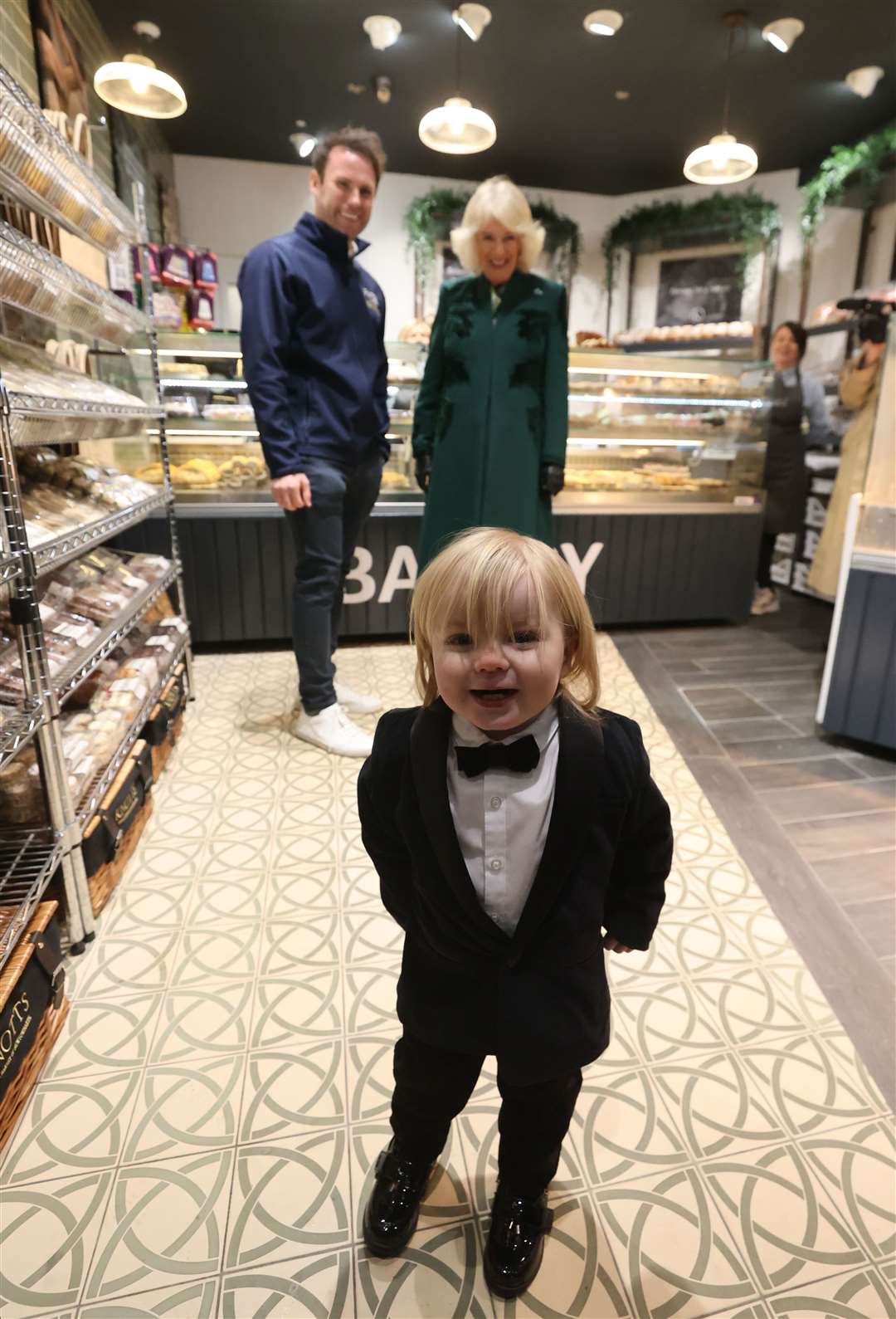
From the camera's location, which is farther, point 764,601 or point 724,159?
point 764,601

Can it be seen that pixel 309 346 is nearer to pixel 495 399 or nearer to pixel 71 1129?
pixel 495 399

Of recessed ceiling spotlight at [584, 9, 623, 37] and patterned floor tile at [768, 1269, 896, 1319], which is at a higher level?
recessed ceiling spotlight at [584, 9, 623, 37]

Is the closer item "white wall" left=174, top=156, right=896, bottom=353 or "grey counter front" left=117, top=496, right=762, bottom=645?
"grey counter front" left=117, top=496, right=762, bottom=645

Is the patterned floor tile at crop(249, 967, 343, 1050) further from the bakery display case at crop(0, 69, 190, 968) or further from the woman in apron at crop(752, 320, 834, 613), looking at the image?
the woman in apron at crop(752, 320, 834, 613)

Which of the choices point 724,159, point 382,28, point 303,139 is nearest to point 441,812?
point 382,28

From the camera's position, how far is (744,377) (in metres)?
4.04

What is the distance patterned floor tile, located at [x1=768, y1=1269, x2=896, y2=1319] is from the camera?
1007 mm

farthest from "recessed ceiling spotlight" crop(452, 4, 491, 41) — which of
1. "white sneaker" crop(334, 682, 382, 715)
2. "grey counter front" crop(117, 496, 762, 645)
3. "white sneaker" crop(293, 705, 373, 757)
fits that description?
"white sneaker" crop(293, 705, 373, 757)

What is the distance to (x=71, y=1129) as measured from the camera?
1239mm

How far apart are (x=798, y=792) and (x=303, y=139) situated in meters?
6.13

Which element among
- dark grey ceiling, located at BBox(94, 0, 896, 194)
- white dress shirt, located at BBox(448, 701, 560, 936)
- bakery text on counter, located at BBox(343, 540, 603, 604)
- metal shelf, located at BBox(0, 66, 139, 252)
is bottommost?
bakery text on counter, located at BBox(343, 540, 603, 604)

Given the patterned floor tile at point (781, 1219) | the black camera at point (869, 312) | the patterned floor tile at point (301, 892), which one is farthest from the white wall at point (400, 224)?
the patterned floor tile at point (781, 1219)

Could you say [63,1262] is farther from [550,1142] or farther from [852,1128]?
[852,1128]

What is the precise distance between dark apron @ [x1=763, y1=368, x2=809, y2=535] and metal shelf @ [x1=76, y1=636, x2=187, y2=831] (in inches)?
155
